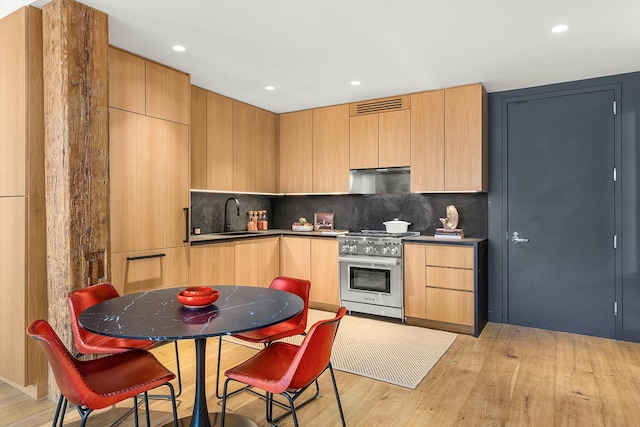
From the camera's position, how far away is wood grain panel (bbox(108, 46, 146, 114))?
322 centimetres

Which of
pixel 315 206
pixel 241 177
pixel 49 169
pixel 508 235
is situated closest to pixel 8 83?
pixel 49 169

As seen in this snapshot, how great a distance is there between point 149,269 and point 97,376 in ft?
5.43

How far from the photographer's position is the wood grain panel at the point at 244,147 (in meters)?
4.96

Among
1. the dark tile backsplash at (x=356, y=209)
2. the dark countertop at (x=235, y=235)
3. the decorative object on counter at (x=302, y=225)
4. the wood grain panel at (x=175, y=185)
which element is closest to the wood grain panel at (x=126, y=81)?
the wood grain panel at (x=175, y=185)

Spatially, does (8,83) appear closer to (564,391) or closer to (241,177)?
(241,177)

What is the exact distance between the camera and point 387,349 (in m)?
3.61

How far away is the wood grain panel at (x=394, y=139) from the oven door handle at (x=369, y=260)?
1144mm

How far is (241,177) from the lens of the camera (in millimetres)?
5047

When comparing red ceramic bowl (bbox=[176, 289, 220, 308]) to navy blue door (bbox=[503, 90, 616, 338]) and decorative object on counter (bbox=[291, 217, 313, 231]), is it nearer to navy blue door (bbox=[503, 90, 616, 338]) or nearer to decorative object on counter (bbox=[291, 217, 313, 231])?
decorative object on counter (bbox=[291, 217, 313, 231])

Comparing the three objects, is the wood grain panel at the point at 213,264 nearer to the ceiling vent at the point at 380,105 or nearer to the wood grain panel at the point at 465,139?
the ceiling vent at the point at 380,105

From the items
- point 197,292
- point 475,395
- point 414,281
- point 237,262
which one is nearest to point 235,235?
point 237,262

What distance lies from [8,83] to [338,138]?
11.2 ft

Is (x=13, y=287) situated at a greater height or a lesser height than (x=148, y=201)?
lesser

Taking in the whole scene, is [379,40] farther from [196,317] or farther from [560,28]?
[196,317]
